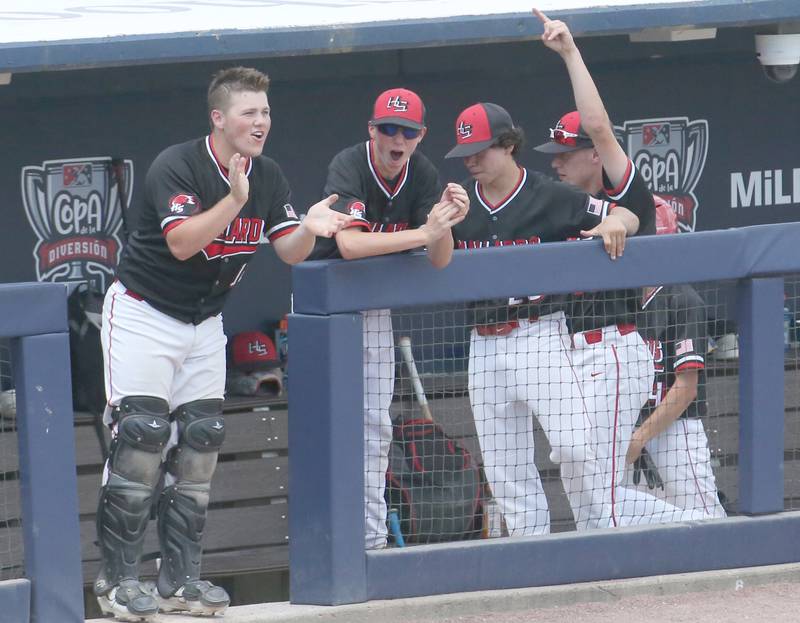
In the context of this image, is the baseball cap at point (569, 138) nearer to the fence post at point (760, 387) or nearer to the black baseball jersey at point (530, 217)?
the black baseball jersey at point (530, 217)

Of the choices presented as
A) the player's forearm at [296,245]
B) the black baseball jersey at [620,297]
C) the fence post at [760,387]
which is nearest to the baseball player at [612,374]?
the black baseball jersey at [620,297]

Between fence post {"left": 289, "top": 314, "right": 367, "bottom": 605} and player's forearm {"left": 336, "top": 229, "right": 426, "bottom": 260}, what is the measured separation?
181 millimetres

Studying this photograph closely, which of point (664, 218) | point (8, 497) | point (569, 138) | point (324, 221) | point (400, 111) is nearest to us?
point (324, 221)

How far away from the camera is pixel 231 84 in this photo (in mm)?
3846

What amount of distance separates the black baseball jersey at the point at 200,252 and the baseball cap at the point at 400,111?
390mm

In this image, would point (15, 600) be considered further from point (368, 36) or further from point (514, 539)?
point (368, 36)

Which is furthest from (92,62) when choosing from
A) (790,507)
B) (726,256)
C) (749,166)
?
(749,166)

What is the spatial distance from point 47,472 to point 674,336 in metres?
1.84

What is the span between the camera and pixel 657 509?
14.4ft

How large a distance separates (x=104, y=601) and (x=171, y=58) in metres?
1.72

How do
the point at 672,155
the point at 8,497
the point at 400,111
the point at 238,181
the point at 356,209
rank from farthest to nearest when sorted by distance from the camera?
the point at 672,155, the point at 8,497, the point at 400,111, the point at 356,209, the point at 238,181

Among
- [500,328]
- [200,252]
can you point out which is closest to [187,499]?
[200,252]

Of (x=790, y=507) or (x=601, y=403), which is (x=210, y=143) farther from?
(x=790, y=507)

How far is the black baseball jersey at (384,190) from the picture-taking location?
4.22 meters
